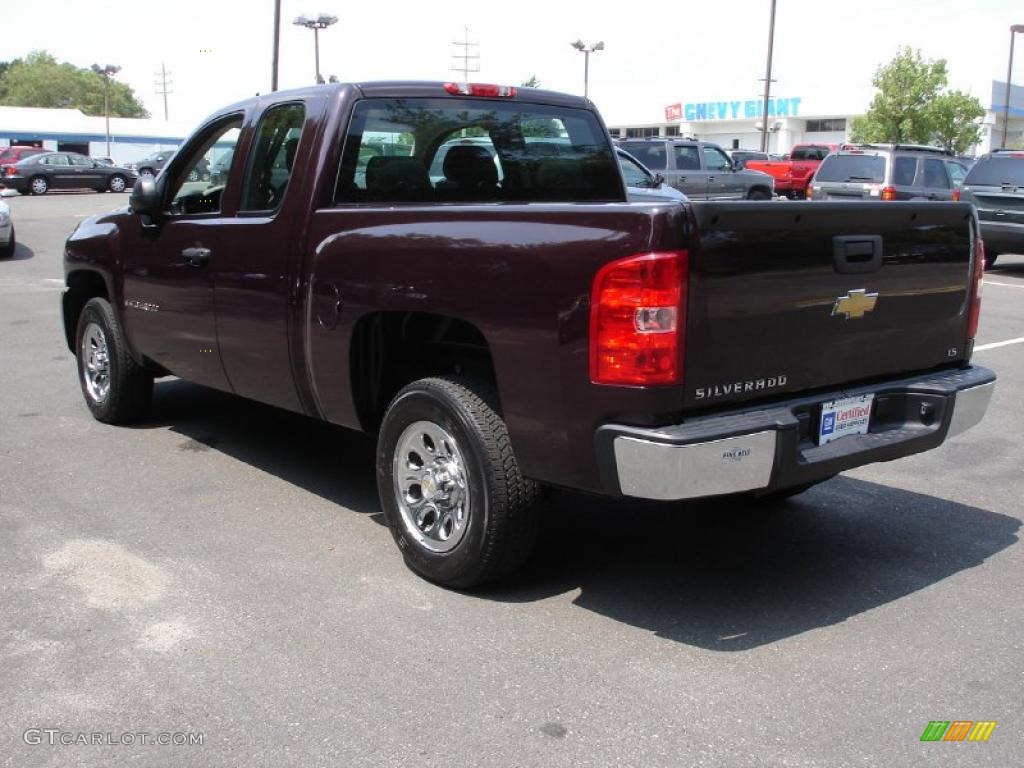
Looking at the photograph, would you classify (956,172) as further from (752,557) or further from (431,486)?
(431,486)

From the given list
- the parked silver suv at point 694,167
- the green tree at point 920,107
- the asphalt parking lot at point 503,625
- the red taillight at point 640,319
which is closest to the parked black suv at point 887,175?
the parked silver suv at point 694,167

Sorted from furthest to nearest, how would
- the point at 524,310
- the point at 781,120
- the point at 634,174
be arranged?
1. the point at 781,120
2. the point at 634,174
3. the point at 524,310

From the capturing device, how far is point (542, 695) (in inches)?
135

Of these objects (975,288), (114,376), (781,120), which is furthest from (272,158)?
(781,120)

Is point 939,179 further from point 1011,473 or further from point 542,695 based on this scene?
point 542,695

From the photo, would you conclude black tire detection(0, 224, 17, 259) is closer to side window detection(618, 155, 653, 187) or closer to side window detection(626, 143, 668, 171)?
side window detection(618, 155, 653, 187)

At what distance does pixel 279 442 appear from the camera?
6.54 metres

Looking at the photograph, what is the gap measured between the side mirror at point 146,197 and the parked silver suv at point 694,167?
17.7 meters

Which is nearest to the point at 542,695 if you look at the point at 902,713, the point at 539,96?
the point at 902,713

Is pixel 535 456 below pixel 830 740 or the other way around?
the other way around

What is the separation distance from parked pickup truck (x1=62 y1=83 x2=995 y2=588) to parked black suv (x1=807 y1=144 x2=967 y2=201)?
543 inches

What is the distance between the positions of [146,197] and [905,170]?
51.2 ft

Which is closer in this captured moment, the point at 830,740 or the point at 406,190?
the point at 830,740

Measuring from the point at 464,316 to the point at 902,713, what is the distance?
1967 mm
